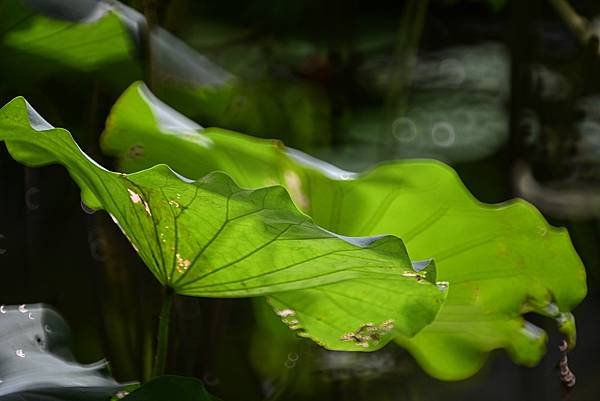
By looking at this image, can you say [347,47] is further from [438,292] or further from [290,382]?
[438,292]

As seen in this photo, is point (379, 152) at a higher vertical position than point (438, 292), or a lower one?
lower

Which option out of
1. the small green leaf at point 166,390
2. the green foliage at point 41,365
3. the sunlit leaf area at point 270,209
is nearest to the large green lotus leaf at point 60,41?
the sunlit leaf area at point 270,209

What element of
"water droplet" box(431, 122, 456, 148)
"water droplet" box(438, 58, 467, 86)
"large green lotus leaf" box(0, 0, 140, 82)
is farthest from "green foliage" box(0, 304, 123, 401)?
"water droplet" box(438, 58, 467, 86)

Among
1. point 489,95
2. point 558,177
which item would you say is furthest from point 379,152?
point 489,95

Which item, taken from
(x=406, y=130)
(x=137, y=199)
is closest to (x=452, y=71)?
(x=406, y=130)

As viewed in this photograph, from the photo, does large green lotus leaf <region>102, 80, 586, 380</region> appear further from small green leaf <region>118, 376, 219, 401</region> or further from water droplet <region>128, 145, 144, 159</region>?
small green leaf <region>118, 376, 219, 401</region>

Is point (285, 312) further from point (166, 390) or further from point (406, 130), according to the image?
point (406, 130)

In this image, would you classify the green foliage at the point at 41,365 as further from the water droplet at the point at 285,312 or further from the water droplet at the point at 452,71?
the water droplet at the point at 452,71
